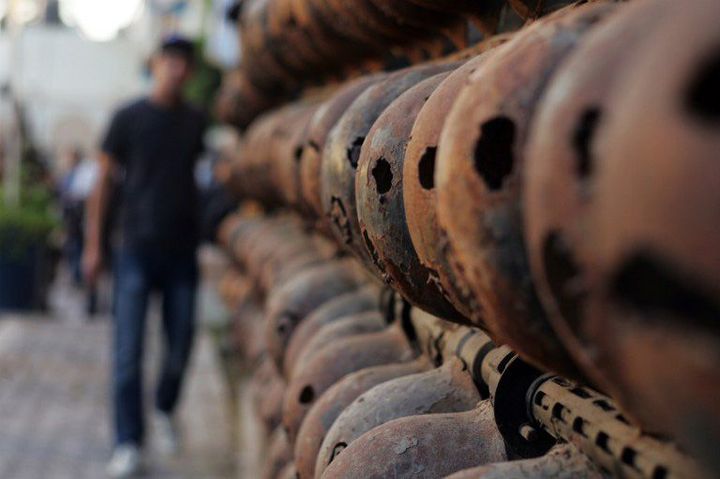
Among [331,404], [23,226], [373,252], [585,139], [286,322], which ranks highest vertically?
[585,139]

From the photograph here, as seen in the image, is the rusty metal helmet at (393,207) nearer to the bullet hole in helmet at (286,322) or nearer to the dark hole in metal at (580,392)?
the dark hole in metal at (580,392)

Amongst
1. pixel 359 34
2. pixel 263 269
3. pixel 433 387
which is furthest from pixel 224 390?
pixel 433 387

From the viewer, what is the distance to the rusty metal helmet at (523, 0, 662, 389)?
90 centimetres

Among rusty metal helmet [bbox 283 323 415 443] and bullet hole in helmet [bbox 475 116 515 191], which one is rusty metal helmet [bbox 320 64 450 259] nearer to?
rusty metal helmet [bbox 283 323 415 443]

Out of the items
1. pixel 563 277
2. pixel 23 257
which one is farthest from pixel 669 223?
pixel 23 257

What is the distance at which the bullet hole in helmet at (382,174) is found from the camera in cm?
171

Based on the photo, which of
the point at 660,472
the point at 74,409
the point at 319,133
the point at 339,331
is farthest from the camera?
the point at 74,409

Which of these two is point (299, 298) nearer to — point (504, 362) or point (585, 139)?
point (504, 362)

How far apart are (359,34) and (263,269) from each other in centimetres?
220

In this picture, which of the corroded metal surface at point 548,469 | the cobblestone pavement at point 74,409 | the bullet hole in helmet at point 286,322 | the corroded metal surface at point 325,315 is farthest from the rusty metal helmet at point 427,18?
the cobblestone pavement at point 74,409

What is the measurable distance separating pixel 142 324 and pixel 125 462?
0.63m

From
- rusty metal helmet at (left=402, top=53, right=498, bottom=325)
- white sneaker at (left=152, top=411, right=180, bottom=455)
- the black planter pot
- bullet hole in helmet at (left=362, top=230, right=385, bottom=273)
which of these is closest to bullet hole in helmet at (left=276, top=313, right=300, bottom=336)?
Result: bullet hole in helmet at (left=362, top=230, right=385, bottom=273)

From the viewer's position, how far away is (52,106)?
2917 cm

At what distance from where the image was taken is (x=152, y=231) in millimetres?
5371
